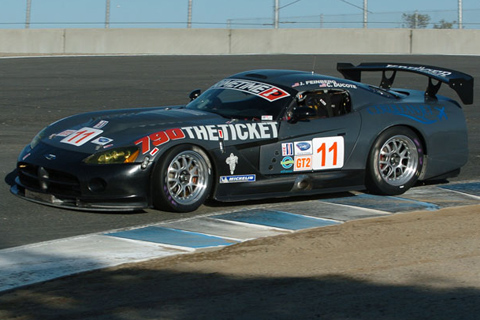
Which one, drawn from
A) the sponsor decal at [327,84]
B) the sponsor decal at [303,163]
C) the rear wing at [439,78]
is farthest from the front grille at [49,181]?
the rear wing at [439,78]

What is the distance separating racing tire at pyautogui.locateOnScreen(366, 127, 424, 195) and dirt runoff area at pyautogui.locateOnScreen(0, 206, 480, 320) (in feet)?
5.65

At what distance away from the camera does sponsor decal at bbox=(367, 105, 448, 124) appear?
861 cm

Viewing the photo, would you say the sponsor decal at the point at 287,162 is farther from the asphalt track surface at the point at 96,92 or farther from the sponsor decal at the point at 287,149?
the asphalt track surface at the point at 96,92

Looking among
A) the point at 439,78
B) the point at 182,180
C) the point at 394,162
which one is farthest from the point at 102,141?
the point at 439,78

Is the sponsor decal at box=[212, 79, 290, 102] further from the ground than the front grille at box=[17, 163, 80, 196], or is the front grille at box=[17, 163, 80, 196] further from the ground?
the sponsor decal at box=[212, 79, 290, 102]

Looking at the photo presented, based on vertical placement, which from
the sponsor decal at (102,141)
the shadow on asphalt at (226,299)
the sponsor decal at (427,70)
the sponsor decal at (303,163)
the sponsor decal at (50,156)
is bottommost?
the shadow on asphalt at (226,299)

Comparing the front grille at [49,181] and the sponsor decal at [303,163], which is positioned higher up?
the sponsor decal at [303,163]

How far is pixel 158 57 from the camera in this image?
26.8 meters

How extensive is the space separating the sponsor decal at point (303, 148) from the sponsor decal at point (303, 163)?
5 centimetres

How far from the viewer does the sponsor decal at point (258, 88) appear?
8266mm

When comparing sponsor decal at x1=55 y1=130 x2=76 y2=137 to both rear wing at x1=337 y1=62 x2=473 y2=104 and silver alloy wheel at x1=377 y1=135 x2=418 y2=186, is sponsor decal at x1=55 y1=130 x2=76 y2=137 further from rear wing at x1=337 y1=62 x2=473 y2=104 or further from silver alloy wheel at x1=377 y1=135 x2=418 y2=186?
rear wing at x1=337 y1=62 x2=473 y2=104

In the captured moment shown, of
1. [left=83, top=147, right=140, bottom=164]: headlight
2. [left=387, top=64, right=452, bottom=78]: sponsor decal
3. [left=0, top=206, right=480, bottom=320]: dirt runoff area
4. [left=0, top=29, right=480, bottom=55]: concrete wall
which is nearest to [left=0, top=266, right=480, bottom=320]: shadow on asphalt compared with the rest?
[left=0, top=206, right=480, bottom=320]: dirt runoff area

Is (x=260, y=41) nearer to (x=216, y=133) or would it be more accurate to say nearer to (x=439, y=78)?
(x=439, y=78)

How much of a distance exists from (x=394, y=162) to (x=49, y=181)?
3587mm
